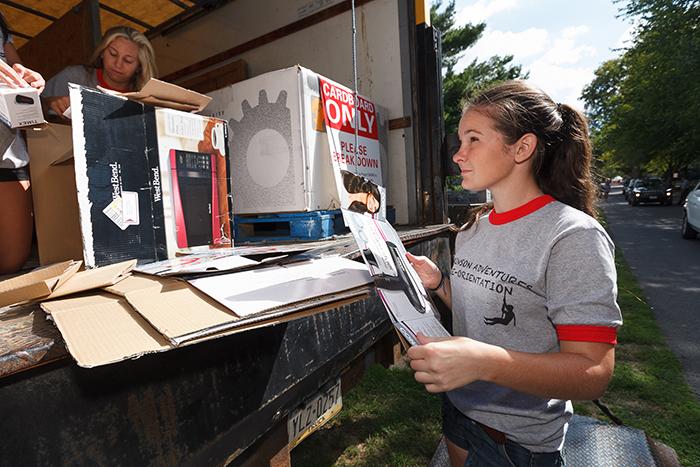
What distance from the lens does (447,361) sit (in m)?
0.79

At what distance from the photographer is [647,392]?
9.43ft

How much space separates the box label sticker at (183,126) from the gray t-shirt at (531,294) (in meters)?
1.38

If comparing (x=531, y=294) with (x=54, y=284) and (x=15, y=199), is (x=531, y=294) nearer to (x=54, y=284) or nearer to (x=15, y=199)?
(x=54, y=284)

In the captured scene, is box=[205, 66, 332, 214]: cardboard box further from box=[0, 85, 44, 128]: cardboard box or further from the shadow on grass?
the shadow on grass

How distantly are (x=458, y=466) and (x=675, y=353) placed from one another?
3199 millimetres

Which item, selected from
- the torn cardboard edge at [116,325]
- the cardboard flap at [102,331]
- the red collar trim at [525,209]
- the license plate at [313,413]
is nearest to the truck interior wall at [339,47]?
the license plate at [313,413]

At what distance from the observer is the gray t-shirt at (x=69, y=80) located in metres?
2.35

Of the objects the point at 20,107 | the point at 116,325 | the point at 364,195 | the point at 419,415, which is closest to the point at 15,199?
the point at 20,107

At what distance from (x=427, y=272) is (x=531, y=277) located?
1.45ft

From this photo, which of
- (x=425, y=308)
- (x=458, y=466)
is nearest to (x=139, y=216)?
(x=425, y=308)

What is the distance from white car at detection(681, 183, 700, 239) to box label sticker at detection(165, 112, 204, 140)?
34.6 ft

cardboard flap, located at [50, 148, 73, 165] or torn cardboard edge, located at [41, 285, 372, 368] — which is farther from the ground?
cardboard flap, located at [50, 148, 73, 165]

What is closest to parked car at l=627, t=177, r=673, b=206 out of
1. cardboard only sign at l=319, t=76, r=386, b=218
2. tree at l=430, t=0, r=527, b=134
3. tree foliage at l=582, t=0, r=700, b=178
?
tree foliage at l=582, t=0, r=700, b=178

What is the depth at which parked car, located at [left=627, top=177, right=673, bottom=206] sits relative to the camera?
21.3 metres
